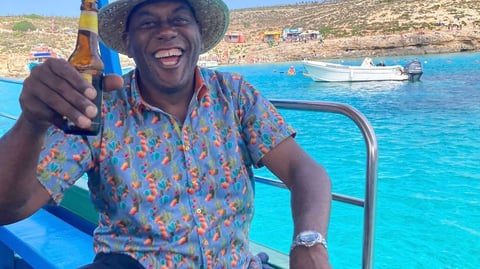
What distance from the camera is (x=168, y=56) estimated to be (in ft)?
4.72

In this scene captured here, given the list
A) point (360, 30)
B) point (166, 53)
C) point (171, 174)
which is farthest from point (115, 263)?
point (360, 30)

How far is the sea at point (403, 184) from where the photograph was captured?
5.50 meters

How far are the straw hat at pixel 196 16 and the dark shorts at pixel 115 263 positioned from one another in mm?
687

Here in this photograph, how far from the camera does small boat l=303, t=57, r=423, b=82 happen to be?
2041 cm

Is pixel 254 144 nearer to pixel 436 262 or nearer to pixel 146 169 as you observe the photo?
pixel 146 169

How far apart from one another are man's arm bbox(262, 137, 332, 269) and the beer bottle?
0.58 m

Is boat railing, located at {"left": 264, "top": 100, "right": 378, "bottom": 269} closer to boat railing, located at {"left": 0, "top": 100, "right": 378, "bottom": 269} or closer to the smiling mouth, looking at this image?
boat railing, located at {"left": 0, "top": 100, "right": 378, "bottom": 269}

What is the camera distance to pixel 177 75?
4.74ft

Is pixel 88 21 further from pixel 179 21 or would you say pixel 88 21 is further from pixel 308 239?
pixel 308 239

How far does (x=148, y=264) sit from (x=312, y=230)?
0.45 m

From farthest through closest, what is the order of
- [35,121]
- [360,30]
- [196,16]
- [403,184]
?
[360,30]
[403,184]
[196,16]
[35,121]

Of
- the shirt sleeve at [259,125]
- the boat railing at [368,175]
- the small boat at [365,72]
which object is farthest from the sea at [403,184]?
the small boat at [365,72]

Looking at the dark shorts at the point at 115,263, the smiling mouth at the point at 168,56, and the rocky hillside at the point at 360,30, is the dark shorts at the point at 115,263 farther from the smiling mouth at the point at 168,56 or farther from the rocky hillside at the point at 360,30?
the rocky hillside at the point at 360,30

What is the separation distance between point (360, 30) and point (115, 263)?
160ft
